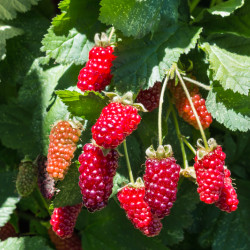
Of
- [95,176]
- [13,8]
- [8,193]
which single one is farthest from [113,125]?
[8,193]

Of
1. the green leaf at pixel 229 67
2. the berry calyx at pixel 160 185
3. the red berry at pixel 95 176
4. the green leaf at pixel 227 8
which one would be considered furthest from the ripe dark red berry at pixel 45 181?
the green leaf at pixel 227 8

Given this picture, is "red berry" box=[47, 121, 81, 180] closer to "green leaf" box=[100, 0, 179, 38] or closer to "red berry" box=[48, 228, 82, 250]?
"green leaf" box=[100, 0, 179, 38]

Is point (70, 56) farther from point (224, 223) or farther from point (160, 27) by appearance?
point (224, 223)

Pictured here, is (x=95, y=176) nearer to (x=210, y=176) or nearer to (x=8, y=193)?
(x=210, y=176)

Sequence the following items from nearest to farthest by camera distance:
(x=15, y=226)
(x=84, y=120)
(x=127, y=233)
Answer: (x=84, y=120) → (x=127, y=233) → (x=15, y=226)

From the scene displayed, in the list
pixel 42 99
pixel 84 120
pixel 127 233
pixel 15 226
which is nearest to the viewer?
pixel 84 120

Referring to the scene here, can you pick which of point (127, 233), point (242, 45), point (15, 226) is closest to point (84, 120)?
point (242, 45)
